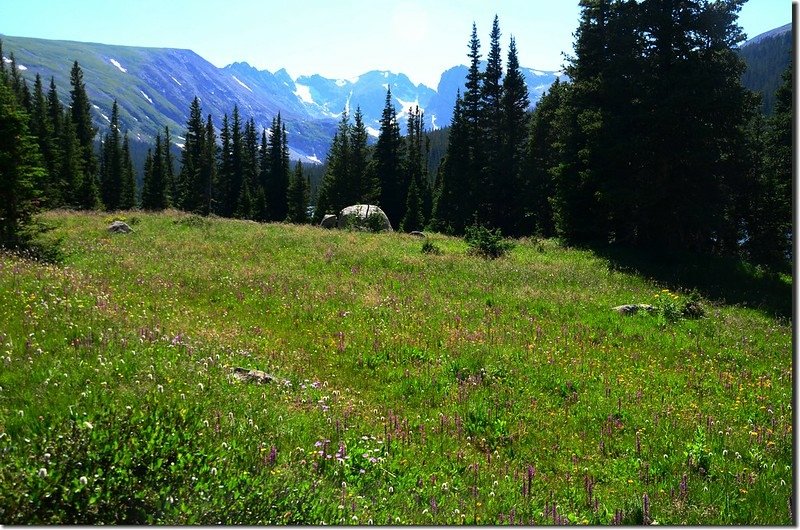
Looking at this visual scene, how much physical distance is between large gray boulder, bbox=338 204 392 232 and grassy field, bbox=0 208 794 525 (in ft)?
72.1

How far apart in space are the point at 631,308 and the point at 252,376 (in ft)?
38.1

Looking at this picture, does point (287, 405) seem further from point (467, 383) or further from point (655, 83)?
point (655, 83)

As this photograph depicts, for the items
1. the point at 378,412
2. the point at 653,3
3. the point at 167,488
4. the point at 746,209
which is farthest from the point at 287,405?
the point at 746,209

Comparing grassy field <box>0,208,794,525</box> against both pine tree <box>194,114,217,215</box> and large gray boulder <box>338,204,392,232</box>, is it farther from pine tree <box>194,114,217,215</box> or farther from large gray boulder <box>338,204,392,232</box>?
pine tree <box>194,114,217,215</box>

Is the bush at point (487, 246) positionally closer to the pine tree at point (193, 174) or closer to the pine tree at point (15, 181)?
the pine tree at point (15, 181)

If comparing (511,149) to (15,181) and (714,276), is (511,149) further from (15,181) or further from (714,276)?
(15,181)

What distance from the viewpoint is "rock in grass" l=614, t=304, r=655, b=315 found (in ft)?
46.2

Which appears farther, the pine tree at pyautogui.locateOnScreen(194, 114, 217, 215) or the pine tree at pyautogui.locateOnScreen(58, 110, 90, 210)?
the pine tree at pyautogui.locateOnScreen(194, 114, 217, 215)

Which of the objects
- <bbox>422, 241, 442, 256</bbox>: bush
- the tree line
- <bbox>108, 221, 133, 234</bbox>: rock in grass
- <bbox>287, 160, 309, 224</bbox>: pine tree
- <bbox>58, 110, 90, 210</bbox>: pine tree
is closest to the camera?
the tree line

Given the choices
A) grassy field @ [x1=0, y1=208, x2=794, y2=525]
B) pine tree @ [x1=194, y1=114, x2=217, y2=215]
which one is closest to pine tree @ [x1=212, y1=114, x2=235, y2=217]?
pine tree @ [x1=194, y1=114, x2=217, y2=215]

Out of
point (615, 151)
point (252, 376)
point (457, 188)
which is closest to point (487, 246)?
point (615, 151)

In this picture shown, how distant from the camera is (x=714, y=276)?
20422mm

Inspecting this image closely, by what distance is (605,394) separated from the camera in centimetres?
848

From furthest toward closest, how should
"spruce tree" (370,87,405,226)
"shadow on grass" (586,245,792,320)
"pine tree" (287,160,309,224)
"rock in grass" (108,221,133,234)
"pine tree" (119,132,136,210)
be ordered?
1. "pine tree" (119,132,136,210)
2. "pine tree" (287,160,309,224)
3. "spruce tree" (370,87,405,226)
4. "rock in grass" (108,221,133,234)
5. "shadow on grass" (586,245,792,320)
